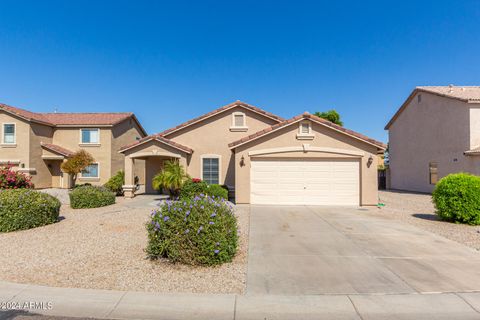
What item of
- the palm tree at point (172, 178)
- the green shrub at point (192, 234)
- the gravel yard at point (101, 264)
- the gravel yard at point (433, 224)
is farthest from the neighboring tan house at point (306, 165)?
the green shrub at point (192, 234)

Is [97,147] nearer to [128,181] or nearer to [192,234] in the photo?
[128,181]

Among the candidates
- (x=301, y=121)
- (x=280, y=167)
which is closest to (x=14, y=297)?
(x=280, y=167)

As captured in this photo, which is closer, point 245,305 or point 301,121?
point 245,305

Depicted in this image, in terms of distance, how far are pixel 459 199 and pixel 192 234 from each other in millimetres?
9999

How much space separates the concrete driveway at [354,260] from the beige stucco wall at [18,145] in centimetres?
2171

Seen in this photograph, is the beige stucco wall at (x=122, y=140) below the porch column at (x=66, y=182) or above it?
above

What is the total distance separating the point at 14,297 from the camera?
414 cm

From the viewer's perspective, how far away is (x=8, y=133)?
2159cm

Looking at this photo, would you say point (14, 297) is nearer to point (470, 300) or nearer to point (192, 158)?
point (470, 300)

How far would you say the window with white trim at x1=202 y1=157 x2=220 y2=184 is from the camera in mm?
17047

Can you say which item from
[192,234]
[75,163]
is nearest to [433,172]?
[192,234]

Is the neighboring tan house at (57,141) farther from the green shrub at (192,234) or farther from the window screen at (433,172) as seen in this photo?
the window screen at (433,172)

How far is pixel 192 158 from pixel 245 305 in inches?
546

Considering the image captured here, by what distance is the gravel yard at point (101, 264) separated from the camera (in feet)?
15.1
